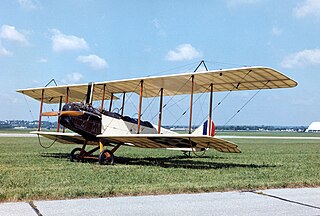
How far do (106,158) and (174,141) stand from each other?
2.59 meters

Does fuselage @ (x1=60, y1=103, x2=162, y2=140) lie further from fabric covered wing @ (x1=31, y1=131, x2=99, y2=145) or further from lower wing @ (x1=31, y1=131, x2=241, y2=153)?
fabric covered wing @ (x1=31, y1=131, x2=99, y2=145)

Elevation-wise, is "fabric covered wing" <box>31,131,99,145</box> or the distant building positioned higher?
the distant building

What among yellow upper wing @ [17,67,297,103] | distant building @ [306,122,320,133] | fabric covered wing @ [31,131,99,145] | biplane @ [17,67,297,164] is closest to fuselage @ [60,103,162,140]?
biplane @ [17,67,297,164]

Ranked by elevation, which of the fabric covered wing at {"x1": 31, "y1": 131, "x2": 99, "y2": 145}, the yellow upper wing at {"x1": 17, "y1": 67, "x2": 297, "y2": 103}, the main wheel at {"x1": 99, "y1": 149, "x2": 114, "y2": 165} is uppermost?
the yellow upper wing at {"x1": 17, "y1": 67, "x2": 297, "y2": 103}

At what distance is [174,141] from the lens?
1393 cm

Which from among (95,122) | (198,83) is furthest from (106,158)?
(198,83)

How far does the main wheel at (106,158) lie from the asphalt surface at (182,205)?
7441 mm

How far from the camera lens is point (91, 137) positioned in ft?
50.4

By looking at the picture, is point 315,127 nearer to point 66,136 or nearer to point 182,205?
point 66,136

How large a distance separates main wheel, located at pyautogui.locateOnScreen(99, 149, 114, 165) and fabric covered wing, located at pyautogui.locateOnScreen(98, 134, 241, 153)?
2.08ft

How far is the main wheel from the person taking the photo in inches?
560

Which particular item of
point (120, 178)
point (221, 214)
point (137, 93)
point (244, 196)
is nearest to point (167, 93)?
point (137, 93)

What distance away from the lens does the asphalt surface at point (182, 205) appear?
5.73 meters

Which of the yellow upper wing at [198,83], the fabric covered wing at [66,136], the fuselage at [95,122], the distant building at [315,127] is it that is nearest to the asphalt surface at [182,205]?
the yellow upper wing at [198,83]
